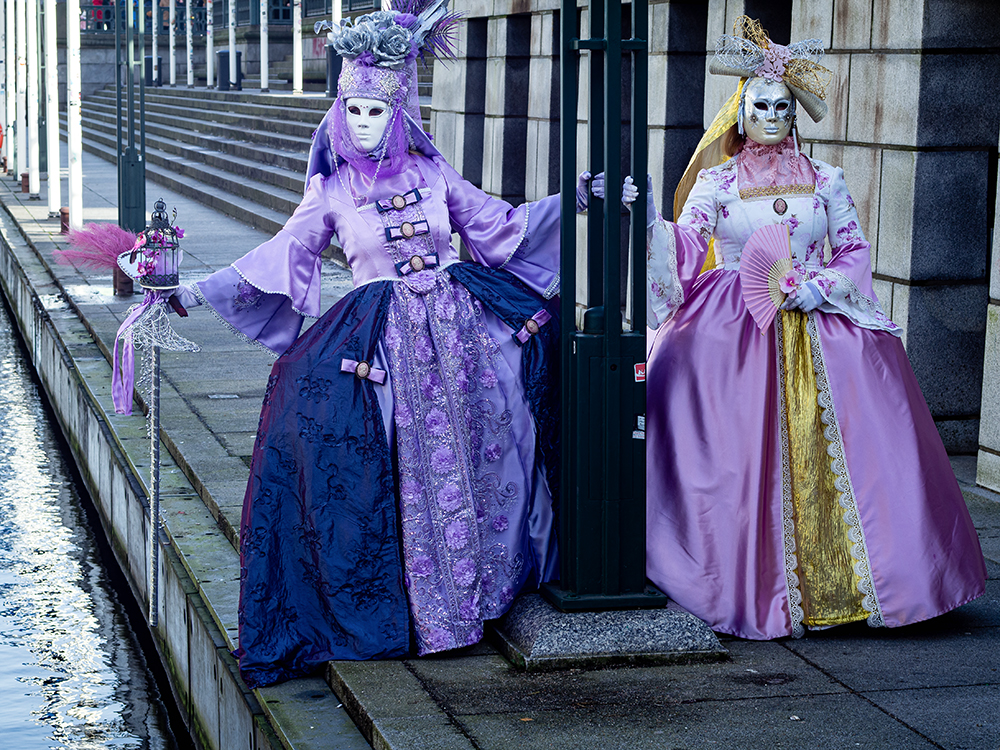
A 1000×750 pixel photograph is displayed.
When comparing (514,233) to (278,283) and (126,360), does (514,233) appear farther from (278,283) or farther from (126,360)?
(126,360)

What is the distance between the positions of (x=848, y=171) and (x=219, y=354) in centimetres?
453

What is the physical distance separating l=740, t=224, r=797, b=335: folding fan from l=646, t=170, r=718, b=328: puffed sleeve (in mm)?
162

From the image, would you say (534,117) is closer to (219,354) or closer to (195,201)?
(219,354)

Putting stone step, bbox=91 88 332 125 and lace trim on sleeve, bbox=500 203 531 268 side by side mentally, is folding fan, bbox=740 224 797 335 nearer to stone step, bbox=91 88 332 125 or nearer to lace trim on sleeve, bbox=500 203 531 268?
lace trim on sleeve, bbox=500 203 531 268

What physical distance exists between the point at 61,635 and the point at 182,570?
1785 mm

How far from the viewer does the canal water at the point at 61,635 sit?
20.0ft

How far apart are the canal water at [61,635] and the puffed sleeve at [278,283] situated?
2.13 meters

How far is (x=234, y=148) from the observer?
955 inches

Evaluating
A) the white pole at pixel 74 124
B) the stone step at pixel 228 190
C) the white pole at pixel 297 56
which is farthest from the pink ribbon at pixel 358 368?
the white pole at pixel 297 56

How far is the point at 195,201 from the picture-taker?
2164 cm

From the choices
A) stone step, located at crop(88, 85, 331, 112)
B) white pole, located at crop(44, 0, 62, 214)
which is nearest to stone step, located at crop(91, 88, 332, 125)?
stone step, located at crop(88, 85, 331, 112)

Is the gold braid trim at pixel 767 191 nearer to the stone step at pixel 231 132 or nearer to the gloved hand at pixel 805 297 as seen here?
the gloved hand at pixel 805 297

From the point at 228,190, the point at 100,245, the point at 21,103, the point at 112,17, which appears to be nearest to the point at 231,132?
the point at 21,103

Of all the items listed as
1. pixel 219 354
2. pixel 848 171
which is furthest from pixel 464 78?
pixel 848 171
